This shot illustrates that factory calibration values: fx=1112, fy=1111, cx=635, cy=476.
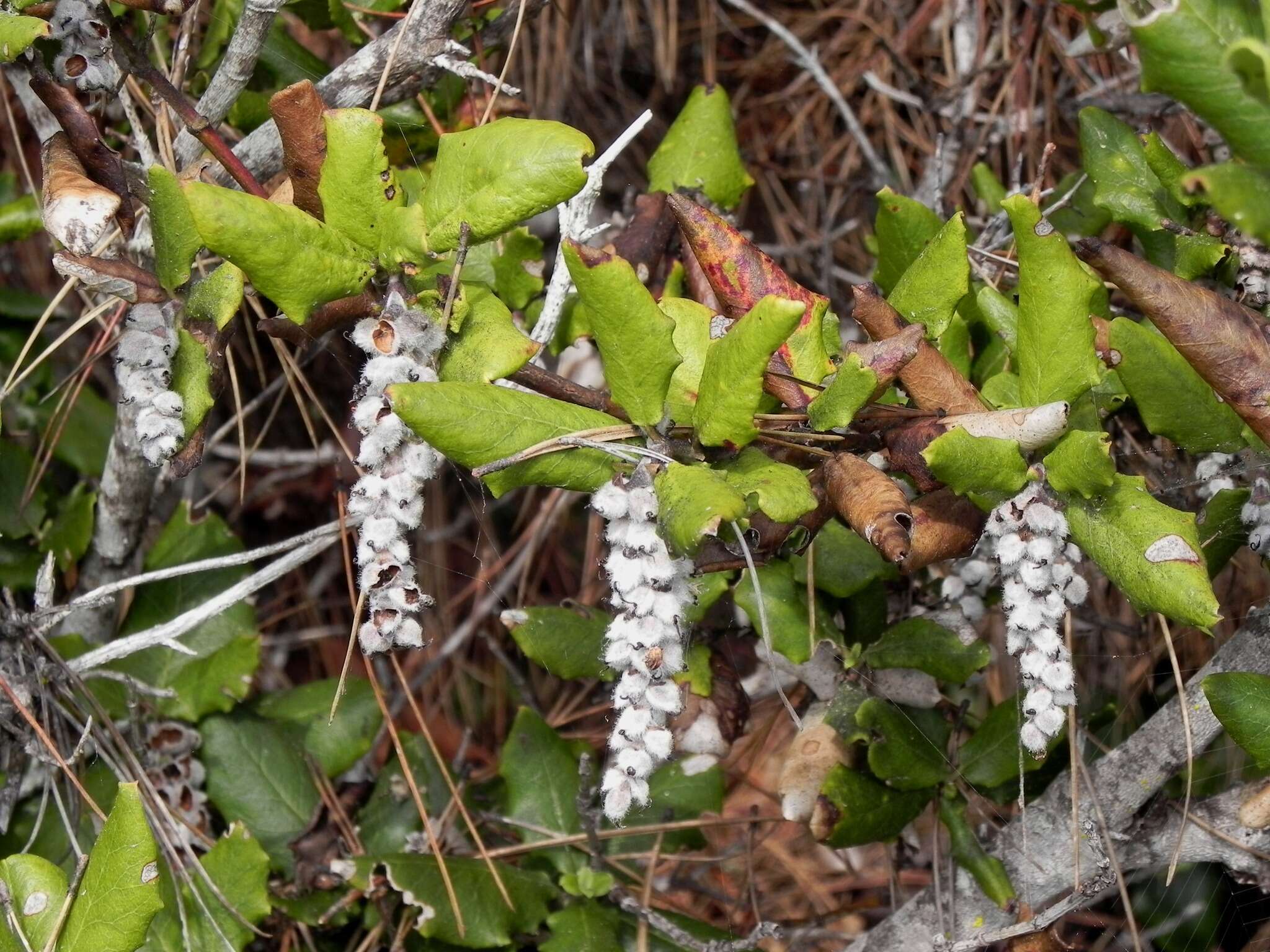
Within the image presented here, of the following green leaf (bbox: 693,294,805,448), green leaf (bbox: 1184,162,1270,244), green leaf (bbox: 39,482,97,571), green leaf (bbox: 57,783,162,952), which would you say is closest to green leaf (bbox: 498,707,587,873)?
green leaf (bbox: 57,783,162,952)

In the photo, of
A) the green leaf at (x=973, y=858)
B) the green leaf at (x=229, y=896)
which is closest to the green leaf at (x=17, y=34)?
the green leaf at (x=229, y=896)

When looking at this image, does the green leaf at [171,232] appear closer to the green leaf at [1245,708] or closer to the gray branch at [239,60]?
the gray branch at [239,60]

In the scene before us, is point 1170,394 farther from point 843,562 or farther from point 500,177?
point 500,177

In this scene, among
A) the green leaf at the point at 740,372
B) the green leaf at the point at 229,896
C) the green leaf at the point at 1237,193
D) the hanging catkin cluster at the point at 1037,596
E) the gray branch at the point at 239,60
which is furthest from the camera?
the green leaf at the point at 229,896

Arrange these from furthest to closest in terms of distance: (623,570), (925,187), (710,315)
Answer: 1. (925,187)
2. (710,315)
3. (623,570)

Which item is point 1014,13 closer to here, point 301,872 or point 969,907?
point 969,907

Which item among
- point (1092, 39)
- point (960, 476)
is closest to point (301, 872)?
point (960, 476)
